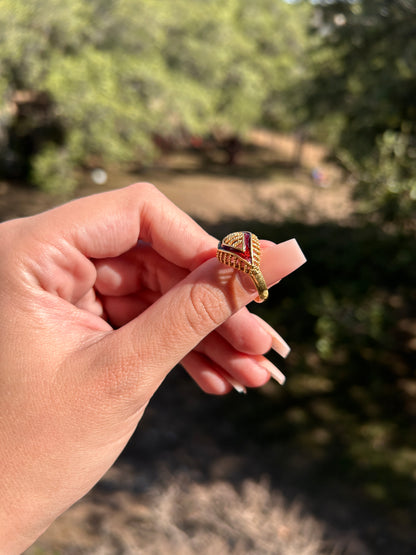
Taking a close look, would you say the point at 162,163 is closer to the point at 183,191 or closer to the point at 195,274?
the point at 183,191

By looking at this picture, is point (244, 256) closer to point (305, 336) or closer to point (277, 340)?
point (277, 340)

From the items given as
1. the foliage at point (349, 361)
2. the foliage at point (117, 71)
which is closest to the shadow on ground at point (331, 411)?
the foliage at point (349, 361)

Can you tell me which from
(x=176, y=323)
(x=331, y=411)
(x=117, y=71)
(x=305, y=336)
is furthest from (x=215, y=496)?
(x=117, y=71)

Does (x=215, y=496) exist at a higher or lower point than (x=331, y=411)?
lower

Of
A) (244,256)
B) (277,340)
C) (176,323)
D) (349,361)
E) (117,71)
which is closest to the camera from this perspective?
(244,256)

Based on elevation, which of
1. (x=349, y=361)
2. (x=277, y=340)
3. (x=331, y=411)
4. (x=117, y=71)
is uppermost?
(x=117, y=71)

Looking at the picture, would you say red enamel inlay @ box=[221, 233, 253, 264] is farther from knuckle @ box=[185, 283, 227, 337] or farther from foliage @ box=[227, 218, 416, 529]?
foliage @ box=[227, 218, 416, 529]
